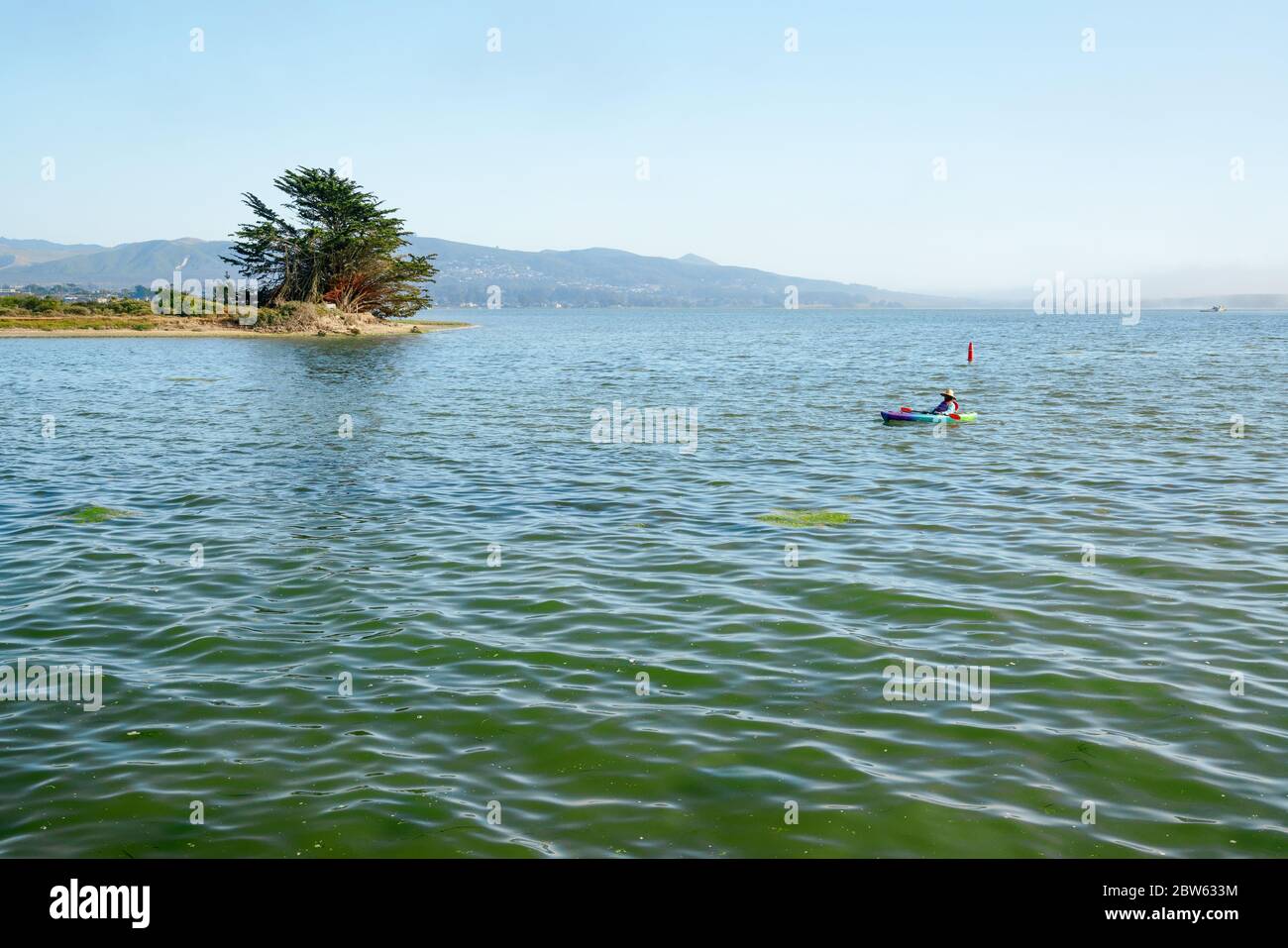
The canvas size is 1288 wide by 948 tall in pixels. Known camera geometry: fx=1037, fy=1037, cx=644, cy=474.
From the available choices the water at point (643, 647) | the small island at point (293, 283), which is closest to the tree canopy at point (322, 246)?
the small island at point (293, 283)

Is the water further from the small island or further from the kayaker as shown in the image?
the small island

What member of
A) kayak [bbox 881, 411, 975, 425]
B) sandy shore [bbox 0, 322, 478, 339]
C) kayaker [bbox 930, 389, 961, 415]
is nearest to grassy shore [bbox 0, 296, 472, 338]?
sandy shore [bbox 0, 322, 478, 339]

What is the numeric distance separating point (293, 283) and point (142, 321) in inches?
632

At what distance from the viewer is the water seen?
955cm

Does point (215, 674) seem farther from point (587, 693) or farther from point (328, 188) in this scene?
point (328, 188)

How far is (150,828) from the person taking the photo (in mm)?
9289

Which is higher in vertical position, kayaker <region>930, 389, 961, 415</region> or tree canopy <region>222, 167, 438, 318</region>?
tree canopy <region>222, 167, 438, 318</region>

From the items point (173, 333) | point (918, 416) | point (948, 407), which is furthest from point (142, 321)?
point (948, 407)

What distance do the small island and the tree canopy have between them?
11cm

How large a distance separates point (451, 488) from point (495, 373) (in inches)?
1688

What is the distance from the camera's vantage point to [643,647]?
14109 mm

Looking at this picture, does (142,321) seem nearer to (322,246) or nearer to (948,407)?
(322,246)

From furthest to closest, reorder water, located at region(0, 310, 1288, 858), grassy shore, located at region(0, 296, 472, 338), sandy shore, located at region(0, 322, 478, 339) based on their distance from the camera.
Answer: grassy shore, located at region(0, 296, 472, 338), sandy shore, located at region(0, 322, 478, 339), water, located at region(0, 310, 1288, 858)
